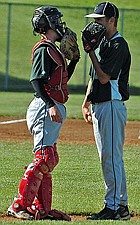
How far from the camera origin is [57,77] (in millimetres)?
7086

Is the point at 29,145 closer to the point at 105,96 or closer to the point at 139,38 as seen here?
the point at 105,96

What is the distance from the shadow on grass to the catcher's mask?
18.1 meters

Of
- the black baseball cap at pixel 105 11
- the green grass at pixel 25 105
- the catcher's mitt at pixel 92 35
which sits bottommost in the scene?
the green grass at pixel 25 105

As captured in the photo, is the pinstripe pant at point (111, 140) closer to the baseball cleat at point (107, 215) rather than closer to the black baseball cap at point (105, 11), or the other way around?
the baseball cleat at point (107, 215)

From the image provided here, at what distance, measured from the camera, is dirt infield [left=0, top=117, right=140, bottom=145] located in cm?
1367

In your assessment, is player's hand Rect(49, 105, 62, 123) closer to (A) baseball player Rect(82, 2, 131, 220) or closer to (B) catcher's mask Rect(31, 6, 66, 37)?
(A) baseball player Rect(82, 2, 131, 220)

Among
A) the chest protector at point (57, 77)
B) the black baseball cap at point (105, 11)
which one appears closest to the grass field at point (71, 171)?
the chest protector at point (57, 77)

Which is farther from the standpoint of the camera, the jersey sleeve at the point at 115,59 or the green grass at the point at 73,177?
the green grass at the point at 73,177

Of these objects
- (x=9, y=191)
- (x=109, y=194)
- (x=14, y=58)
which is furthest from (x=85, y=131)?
(x=14, y=58)

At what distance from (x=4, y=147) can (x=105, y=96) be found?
5557 mm

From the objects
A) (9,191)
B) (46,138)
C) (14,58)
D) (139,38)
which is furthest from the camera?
(139,38)

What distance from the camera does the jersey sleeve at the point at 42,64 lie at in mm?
6871

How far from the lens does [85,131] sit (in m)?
15.1

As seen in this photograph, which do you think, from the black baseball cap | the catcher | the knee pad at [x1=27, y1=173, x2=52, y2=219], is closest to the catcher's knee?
the catcher
